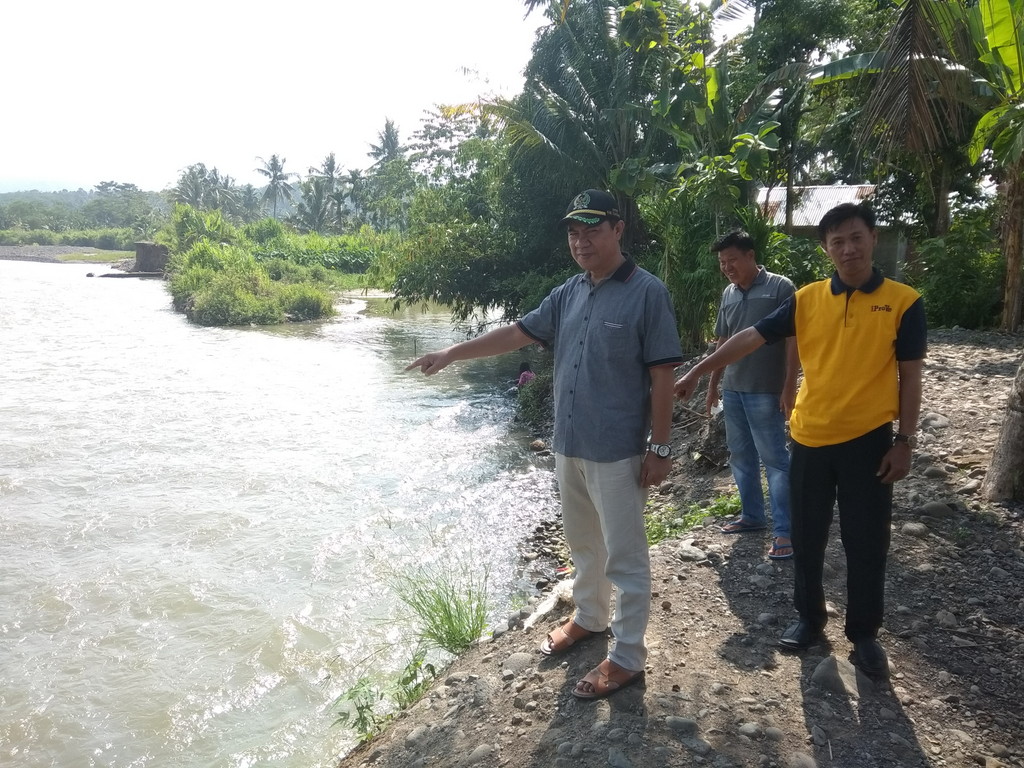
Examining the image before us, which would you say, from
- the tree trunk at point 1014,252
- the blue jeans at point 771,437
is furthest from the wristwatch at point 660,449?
the tree trunk at point 1014,252

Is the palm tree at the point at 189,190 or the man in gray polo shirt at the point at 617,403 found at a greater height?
the palm tree at the point at 189,190

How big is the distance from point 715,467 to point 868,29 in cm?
1138

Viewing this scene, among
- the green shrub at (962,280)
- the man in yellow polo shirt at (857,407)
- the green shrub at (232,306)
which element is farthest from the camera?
the green shrub at (232,306)

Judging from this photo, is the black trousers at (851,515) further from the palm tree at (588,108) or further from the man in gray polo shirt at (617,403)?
the palm tree at (588,108)

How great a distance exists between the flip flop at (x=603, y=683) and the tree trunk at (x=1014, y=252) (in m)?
10.2

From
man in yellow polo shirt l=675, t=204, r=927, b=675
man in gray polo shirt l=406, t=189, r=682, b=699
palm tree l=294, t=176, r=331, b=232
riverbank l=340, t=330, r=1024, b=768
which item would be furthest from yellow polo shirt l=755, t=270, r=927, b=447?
palm tree l=294, t=176, r=331, b=232

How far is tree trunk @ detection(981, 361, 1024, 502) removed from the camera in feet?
14.5

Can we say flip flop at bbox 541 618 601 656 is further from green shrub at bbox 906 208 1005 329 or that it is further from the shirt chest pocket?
green shrub at bbox 906 208 1005 329

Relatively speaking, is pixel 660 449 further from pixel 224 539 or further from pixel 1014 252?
pixel 1014 252

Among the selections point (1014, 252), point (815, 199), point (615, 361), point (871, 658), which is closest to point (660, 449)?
point (615, 361)

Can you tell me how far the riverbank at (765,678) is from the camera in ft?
9.11

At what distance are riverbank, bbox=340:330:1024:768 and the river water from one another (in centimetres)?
156

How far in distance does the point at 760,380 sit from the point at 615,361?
1.59 metres

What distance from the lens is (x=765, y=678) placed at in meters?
3.14
